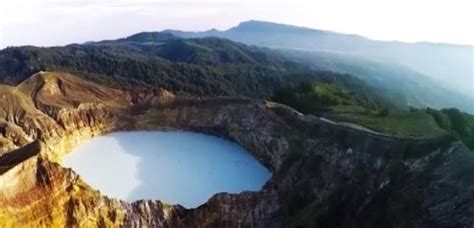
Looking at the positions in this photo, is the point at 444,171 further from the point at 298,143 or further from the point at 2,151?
the point at 2,151

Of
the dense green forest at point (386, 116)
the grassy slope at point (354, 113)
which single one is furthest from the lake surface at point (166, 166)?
the dense green forest at point (386, 116)

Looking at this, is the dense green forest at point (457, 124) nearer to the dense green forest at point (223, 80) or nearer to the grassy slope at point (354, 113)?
the dense green forest at point (223, 80)

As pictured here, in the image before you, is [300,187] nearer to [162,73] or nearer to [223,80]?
[223,80]

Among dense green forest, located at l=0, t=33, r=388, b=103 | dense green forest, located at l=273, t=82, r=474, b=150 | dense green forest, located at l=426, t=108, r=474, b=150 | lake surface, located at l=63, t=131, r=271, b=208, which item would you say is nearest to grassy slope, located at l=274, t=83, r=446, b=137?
dense green forest, located at l=273, t=82, r=474, b=150

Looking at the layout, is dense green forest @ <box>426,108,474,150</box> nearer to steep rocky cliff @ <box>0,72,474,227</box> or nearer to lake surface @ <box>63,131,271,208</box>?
steep rocky cliff @ <box>0,72,474,227</box>

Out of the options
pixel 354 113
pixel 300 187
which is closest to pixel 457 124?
pixel 354 113

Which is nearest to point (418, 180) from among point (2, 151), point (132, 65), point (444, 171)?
point (444, 171)
